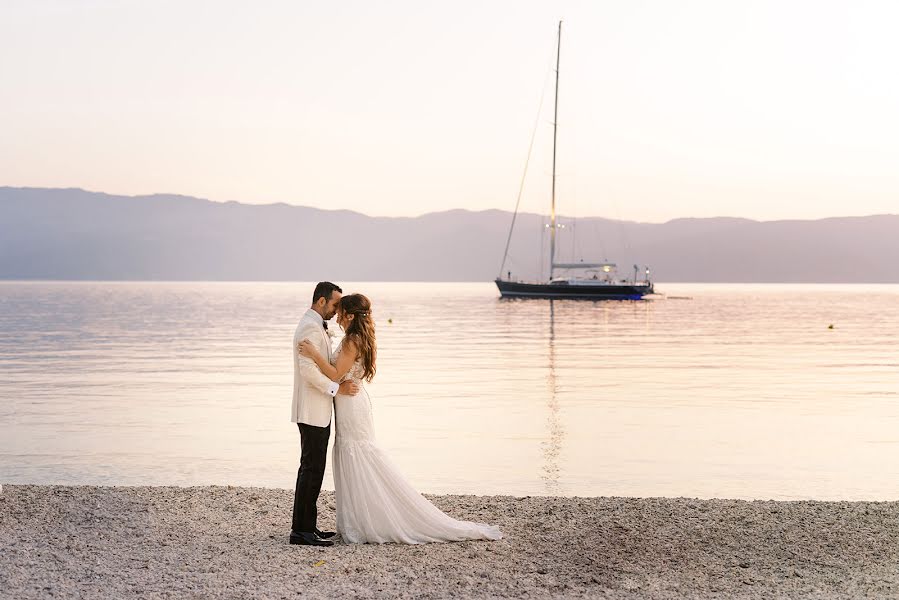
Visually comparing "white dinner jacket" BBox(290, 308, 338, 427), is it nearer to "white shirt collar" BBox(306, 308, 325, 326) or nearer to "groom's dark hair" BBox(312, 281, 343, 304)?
"white shirt collar" BBox(306, 308, 325, 326)

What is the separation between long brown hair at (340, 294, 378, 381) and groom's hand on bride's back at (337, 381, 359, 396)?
0.16 m

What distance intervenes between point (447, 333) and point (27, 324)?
998 inches

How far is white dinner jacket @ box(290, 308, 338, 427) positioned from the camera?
313 inches

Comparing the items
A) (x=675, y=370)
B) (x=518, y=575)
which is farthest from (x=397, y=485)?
(x=675, y=370)

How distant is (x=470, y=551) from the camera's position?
26.2 ft

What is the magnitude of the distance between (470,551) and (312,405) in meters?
1.71

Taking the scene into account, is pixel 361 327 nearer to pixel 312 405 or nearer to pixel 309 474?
pixel 312 405

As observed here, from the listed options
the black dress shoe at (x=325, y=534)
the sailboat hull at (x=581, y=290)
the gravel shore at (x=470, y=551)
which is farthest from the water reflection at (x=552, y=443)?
the sailboat hull at (x=581, y=290)

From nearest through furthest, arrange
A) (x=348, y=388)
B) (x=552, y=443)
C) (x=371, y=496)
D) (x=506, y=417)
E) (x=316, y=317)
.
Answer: (x=316, y=317) → (x=348, y=388) → (x=371, y=496) → (x=552, y=443) → (x=506, y=417)

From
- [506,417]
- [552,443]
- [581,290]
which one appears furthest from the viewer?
[581,290]

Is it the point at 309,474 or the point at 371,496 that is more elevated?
the point at 309,474

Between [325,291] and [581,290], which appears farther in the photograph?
[581,290]

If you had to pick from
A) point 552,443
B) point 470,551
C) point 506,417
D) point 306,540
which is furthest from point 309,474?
point 506,417

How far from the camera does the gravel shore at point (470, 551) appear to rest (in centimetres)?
696
